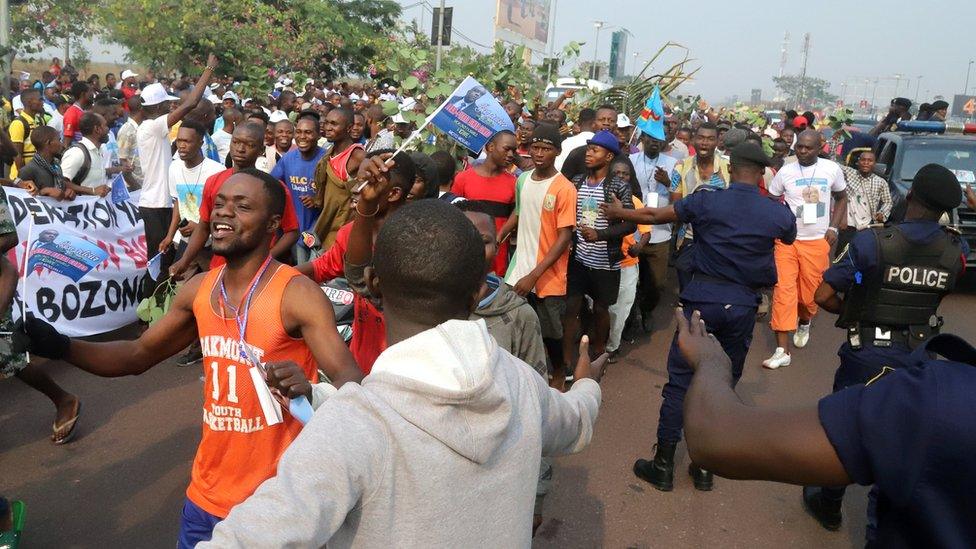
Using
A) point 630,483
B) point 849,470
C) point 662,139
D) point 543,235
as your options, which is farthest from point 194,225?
point 849,470

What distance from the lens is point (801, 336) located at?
7867 mm

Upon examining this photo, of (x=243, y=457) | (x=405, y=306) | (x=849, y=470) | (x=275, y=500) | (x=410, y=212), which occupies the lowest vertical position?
(x=243, y=457)

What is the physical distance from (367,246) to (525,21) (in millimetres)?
47586

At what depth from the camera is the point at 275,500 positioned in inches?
54.7

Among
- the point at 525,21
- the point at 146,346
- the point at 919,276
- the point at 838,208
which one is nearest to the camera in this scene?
the point at 146,346

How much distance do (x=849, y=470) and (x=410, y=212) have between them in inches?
42.1

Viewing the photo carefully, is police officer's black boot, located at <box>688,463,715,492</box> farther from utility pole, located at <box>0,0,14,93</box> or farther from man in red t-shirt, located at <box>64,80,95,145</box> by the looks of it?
utility pole, located at <box>0,0,14,93</box>

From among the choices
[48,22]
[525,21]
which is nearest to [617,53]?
[525,21]

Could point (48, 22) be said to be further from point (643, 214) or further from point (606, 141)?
point (643, 214)

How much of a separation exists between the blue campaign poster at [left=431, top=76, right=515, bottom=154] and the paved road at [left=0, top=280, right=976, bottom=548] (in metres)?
2.11

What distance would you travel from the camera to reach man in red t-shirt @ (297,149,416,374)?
10.3 ft

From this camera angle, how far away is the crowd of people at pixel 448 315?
153 centimetres

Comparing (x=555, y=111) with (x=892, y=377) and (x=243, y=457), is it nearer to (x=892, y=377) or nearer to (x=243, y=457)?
(x=243, y=457)

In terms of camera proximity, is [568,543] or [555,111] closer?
[568,543]
